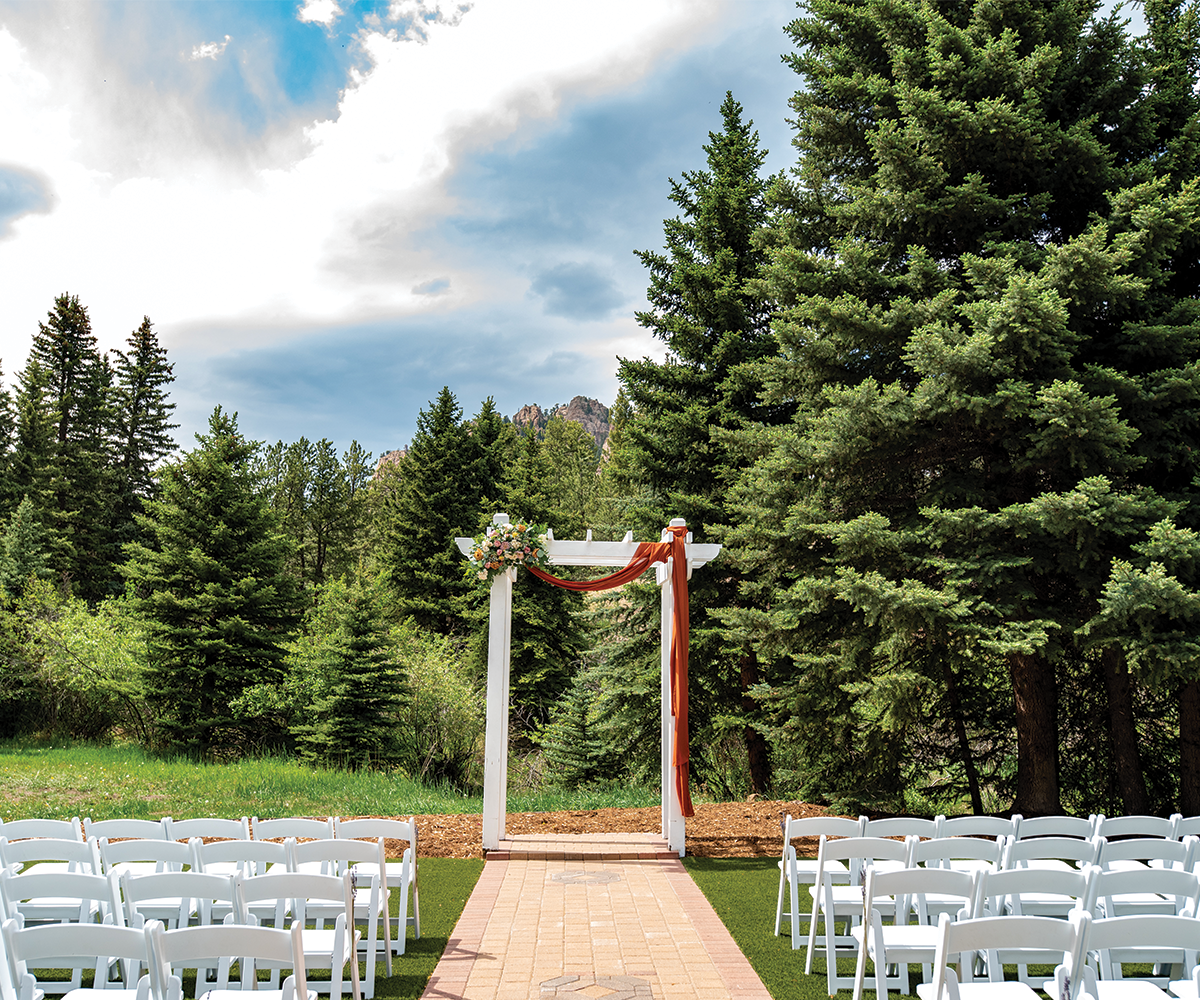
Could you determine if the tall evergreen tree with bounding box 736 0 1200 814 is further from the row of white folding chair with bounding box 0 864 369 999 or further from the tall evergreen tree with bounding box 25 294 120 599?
the tall evergreen tree with bounding box 25 294 120 599

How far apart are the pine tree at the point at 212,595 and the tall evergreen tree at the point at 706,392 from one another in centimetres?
991

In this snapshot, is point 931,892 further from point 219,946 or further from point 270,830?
point 270,830

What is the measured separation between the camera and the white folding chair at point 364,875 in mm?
4633

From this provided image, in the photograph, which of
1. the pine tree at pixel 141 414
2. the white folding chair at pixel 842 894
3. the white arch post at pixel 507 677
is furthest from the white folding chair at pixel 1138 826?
the pine tree at pixel 141 414

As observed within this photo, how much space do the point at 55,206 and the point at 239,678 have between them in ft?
36.9

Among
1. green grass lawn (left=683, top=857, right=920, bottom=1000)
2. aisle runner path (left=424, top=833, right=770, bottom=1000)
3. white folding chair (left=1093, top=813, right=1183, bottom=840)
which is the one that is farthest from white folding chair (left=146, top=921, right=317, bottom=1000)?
white folding chair (left=1093, top=813, right=1183, bottom=840)

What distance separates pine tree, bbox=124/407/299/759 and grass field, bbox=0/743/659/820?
2.41 m

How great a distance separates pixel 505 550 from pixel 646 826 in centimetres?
409

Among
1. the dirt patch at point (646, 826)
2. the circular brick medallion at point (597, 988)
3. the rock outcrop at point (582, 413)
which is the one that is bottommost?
the dirt patch at point (646, 826)

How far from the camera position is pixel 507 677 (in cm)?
895

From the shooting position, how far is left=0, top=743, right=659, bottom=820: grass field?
452 inches

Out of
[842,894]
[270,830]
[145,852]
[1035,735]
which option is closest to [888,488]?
[1035,735]

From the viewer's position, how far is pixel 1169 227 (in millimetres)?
8234

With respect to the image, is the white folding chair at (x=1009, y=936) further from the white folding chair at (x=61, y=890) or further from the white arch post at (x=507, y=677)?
the white arch post at (x=507, y=677)
